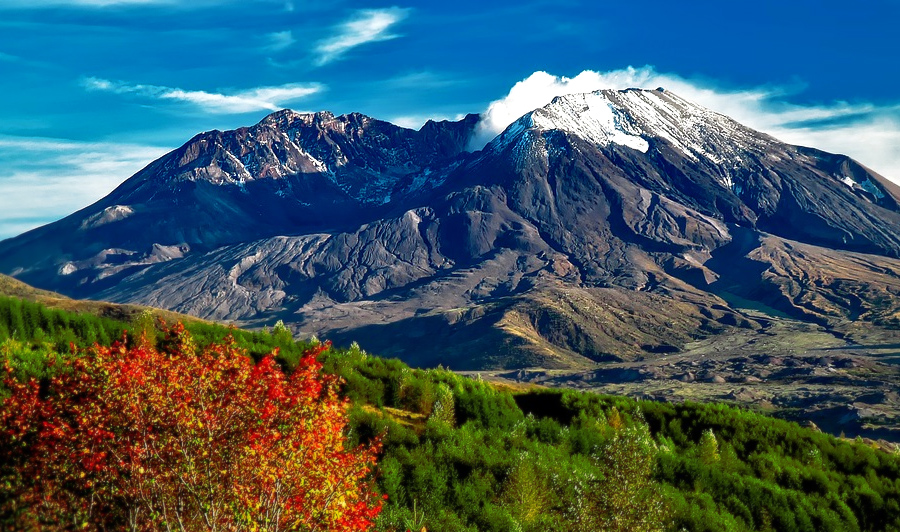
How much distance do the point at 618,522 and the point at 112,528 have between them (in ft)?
36.1

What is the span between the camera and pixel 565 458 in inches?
1074

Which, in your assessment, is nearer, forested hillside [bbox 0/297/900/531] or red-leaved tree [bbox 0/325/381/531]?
red-leaved tree [bbox 0/325/381/531]

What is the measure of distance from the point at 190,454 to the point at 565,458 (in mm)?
16604

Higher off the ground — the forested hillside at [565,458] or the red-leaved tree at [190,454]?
the red-leaved tree at [190,454]

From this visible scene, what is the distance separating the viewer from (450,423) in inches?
1204

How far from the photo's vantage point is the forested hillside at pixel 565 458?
2092cm

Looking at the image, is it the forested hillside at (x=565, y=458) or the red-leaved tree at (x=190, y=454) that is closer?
the red-leaved tree at (x=190, y=454)

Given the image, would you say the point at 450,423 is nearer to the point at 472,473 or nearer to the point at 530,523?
the point at 472,473

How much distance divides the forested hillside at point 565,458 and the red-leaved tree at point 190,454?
1249 mm

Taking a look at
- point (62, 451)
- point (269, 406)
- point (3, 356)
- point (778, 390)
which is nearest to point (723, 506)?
point (269, 406)

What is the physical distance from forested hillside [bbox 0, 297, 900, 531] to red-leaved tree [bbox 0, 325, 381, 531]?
1249mm

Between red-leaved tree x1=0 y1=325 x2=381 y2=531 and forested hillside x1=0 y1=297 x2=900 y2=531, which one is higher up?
red-leaved tree x1=0 y1=325 x2=381 y2=531

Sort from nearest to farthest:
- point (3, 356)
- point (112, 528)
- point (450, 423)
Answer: point (112, 528), point (3, 356), point (450, 423)

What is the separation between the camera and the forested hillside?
20922 mm
